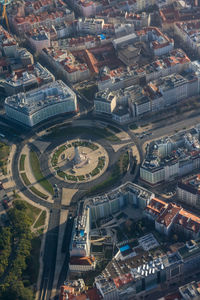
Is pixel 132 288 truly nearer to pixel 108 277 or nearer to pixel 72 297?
pixel 108 277

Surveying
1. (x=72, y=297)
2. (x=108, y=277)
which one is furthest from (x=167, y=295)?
(x=72, y=297)

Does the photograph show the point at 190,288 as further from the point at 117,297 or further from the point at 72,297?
the point at 72,297

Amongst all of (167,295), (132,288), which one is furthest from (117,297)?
(167,295)

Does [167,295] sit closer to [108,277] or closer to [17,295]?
[108,277]

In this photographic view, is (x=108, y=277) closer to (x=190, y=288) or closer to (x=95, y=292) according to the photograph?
(x=95, y=292)

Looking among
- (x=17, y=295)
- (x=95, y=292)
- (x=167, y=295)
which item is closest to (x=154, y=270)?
(x=167, y=295)
